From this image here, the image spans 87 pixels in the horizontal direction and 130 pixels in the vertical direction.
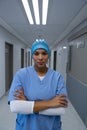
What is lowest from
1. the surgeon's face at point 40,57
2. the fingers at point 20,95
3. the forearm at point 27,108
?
the forearm at point 27,108

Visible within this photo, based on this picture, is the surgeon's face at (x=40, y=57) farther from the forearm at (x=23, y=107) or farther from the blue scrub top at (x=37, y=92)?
the forearm at (x=23, y=107)

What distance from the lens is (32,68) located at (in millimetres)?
1330

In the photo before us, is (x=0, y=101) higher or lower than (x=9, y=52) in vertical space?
lower

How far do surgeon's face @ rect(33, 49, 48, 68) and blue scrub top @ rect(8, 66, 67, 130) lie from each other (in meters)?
0.08

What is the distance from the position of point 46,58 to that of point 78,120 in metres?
3.07

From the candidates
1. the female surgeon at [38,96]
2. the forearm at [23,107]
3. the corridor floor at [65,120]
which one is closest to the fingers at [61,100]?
the female surgeon at [38,96]

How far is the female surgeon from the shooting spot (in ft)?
3.96

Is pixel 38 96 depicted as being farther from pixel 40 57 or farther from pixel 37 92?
pixel 40 57

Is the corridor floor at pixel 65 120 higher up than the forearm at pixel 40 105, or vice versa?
the forearm at pixel 40 105

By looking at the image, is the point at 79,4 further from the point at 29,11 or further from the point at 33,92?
the point at 33,92

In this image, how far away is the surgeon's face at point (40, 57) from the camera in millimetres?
1269

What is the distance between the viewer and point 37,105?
120cm

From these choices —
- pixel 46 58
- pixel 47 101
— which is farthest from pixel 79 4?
pixel 47 101

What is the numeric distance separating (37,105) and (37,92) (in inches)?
3.4
